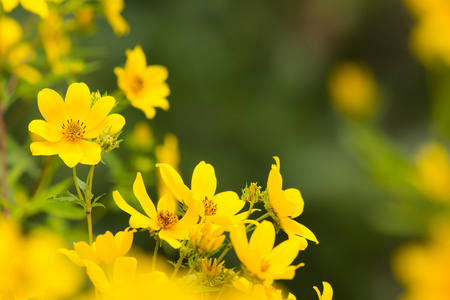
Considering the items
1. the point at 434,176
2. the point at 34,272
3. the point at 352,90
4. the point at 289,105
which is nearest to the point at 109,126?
the point at 34,272

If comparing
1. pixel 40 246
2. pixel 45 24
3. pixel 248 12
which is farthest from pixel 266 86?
pixel 40 246

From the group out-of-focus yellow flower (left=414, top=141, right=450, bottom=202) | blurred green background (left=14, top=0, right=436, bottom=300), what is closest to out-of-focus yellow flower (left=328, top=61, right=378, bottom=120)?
blurred green background (left=14, top=0, right=436, bottom=300)

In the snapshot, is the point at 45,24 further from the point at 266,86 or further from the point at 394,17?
the point at 394,17

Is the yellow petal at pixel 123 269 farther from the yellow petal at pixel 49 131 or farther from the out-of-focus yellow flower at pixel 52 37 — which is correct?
the out-of-focus yellow flower at pixel 52 37

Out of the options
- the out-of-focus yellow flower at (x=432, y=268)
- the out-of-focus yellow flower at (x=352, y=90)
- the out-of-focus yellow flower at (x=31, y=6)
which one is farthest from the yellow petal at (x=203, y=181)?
the out-of-focus yellow flower at (x=352, y=90)

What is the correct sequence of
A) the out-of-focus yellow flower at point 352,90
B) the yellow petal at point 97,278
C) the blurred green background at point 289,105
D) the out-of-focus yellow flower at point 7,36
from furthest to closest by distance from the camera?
the blurred green background at point 289,105
the out-of-focus yellow flower at point 352,90
the out-of-focus yellow flower at point 7,36
the yellow petal at point 97,278

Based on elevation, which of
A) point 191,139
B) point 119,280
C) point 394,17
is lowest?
Result: point 191,139
